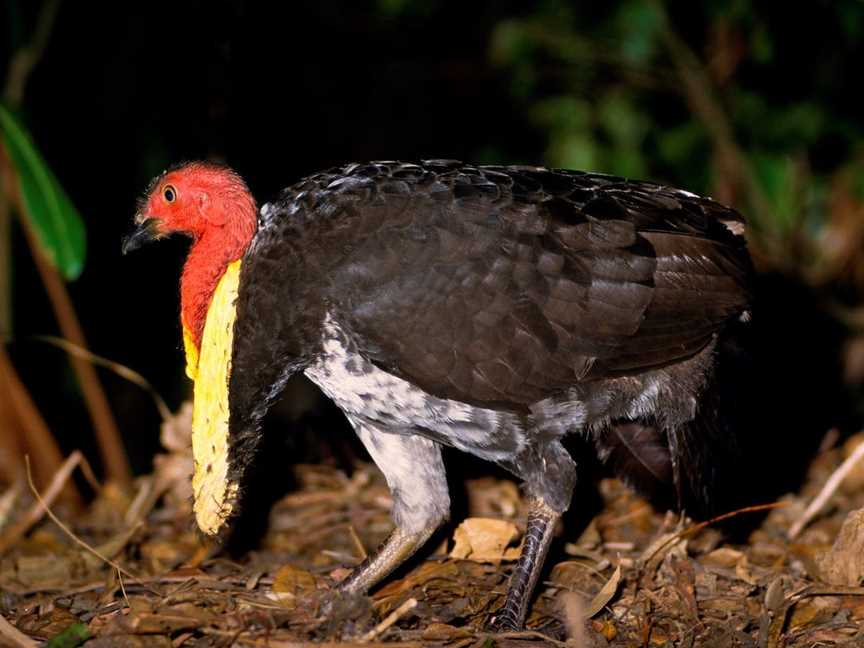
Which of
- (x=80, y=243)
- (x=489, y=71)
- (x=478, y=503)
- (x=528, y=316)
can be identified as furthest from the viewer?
(x=489, y=71)

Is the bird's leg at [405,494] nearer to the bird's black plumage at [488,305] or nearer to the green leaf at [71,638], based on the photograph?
the bird's black plumage at [488,305]

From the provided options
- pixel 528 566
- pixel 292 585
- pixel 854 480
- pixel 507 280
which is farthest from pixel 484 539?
pixel 854 480

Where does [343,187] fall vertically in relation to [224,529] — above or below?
above

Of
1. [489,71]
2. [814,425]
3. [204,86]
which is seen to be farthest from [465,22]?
[814,425]

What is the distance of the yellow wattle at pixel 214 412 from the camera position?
3090 millimetres

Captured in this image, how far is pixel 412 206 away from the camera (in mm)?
3066

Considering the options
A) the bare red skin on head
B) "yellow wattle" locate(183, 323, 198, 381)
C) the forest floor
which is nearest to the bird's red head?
the bare red skin on head

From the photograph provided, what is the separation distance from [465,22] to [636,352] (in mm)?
3526

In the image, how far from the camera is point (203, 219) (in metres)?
3.21

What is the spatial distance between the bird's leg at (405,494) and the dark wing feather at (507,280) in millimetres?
357

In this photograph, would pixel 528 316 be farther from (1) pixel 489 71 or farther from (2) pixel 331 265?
(1) pixel 489 71

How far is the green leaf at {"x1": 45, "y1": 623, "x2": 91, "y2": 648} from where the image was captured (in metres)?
2.65

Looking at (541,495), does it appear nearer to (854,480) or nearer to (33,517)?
(854,480)

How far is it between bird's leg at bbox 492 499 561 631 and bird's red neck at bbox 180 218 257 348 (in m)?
1.13
